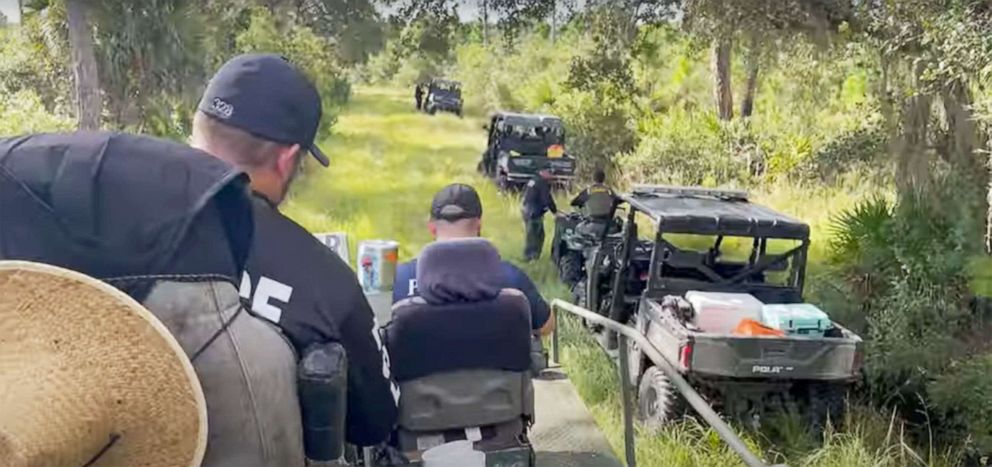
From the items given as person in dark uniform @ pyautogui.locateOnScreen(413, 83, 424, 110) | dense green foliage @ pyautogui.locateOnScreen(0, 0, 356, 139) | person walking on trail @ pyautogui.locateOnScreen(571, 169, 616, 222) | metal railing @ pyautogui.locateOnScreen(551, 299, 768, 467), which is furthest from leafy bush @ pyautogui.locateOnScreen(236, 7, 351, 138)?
metal railing @ pyautogui.locateOnScreen(551, 299, 768, 467)

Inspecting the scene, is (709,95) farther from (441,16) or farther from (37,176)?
(37,176)

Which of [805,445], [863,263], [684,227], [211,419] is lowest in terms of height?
[805,445]

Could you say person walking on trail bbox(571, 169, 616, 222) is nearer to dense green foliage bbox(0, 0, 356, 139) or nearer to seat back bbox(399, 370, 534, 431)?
dense green foliage bbox(0, 0, 356, 139)

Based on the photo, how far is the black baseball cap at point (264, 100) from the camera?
1.55 metres

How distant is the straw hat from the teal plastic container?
5330 millimetres

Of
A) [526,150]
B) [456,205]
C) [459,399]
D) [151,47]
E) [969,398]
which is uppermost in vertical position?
[151,47]

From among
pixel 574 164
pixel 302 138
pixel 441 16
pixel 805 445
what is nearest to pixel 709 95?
pixel 574 164

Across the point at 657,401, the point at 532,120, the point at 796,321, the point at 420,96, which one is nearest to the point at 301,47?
the point at 532,120

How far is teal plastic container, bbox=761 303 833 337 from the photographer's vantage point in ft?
20.2

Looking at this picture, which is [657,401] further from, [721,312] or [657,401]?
[721,312]

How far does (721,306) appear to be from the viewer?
6.38m

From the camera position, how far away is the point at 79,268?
1281mm

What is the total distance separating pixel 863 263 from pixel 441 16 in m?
6.15

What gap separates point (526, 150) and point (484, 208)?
4.95 feet
